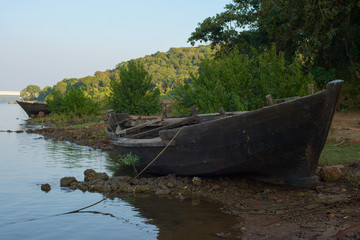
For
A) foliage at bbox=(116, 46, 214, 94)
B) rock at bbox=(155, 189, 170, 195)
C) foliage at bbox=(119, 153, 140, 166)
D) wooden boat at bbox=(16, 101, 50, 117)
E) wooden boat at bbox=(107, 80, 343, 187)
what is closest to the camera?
wooden boat at bbox=(107, 80, 343, 187)

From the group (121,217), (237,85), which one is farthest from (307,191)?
(237,85)

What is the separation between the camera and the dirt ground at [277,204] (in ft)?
16.8

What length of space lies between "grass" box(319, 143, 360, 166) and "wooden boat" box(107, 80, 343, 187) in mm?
1890

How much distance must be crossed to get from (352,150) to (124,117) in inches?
279

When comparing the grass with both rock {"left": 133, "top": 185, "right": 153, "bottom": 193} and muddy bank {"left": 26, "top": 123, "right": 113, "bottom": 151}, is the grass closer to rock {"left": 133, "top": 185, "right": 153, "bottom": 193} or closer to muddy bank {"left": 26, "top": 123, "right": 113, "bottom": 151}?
rock {"left": 133, "top": 185, "right": 153, "bottom": 193}

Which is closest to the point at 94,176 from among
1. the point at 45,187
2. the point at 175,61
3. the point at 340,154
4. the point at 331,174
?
the point at 45,187

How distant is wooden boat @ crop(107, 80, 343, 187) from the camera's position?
20.6 feet

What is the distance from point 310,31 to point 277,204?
12.9 metres

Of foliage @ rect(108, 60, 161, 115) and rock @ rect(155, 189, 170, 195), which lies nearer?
rock @ rect(155, 189, 170, 195)

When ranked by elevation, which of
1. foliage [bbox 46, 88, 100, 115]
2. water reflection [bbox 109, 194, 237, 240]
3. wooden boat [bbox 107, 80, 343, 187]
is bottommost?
water reflection [bbox 109, 194, 237, 240]

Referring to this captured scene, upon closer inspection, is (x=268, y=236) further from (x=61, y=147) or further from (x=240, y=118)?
(x=61, y=147)

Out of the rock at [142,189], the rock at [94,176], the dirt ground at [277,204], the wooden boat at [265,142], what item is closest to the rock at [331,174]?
the dirt ground at [277,204]

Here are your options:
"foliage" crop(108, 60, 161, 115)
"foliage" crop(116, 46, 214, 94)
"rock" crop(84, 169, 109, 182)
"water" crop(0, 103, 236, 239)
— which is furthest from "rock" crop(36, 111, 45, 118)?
"foliage" crop(116, 46, 214, 94)

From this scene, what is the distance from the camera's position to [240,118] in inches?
261
